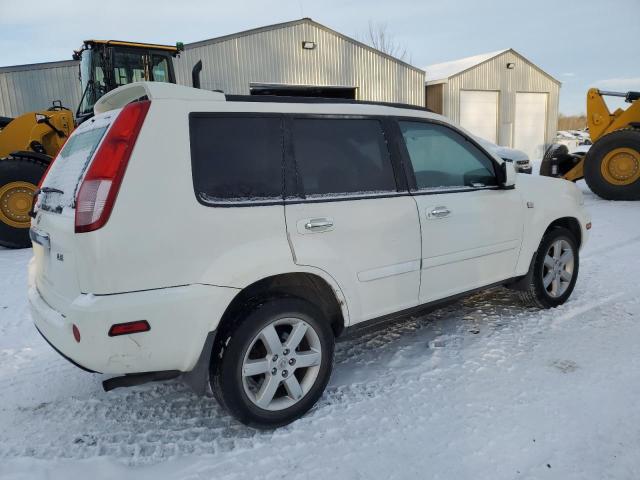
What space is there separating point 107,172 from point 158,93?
19.0 inches

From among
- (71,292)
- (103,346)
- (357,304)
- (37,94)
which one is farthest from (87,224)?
(37,94)

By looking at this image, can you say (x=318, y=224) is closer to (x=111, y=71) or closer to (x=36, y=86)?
(x=111, y=71)

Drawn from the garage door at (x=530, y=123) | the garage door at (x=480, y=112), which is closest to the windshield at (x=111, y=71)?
the garage door at (x=480, y=112)

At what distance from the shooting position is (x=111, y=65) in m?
8.93

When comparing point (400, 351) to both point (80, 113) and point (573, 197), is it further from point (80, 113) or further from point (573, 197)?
point (80, 113)

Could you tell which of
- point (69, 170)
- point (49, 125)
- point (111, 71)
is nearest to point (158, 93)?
point (69, 170)

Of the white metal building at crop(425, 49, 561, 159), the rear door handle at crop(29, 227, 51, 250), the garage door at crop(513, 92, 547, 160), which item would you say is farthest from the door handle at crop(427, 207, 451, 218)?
the garage door at crop(513, 92, 547, 160)

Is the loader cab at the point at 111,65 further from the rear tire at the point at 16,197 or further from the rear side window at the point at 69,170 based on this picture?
the rear side window at the point at 69,170

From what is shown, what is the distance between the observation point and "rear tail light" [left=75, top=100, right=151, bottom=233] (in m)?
2.09

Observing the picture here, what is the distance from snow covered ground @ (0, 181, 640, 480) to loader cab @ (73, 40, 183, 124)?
6.17 m

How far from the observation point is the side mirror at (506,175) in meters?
3.56

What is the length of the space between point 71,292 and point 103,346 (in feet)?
1.05

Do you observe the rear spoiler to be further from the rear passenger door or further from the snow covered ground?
the snow covered ground

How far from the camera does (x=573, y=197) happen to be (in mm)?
4207
